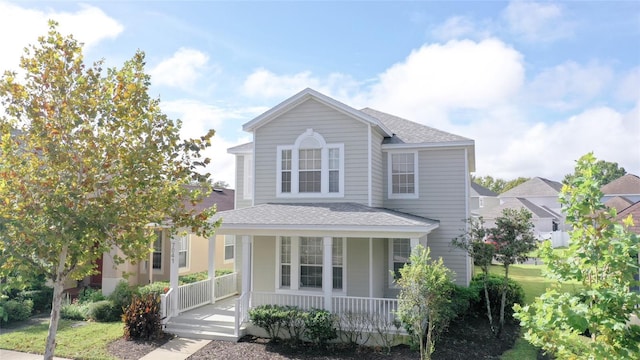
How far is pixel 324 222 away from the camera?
11.7m

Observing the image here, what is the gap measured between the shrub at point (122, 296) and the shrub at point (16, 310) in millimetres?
2516

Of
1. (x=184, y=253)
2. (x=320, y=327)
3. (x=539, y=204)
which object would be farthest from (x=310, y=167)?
(x=539, y=204)

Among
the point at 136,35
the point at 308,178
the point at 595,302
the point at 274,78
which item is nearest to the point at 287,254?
the point at 308,178

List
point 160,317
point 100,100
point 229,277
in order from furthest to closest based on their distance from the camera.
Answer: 1. point 229,277
2. point 160,317
3. point 100,100

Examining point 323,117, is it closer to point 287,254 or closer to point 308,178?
point 308,178

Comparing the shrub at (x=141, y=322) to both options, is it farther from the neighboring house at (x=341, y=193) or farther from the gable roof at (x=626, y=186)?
the gable roof at (x=626, y=186)

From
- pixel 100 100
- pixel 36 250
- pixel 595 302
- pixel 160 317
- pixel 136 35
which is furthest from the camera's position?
pixel 160 317

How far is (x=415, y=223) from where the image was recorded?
10945 millimetres

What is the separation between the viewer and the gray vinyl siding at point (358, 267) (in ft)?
44.3

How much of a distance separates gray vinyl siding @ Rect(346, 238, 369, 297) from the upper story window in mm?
1900

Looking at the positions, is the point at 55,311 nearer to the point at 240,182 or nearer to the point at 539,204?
the point at 240,182

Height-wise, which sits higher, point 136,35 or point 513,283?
point 136,35

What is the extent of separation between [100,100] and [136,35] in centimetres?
284

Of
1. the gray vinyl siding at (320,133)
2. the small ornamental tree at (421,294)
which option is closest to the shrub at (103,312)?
the gray vinyl siding at (320,133)
